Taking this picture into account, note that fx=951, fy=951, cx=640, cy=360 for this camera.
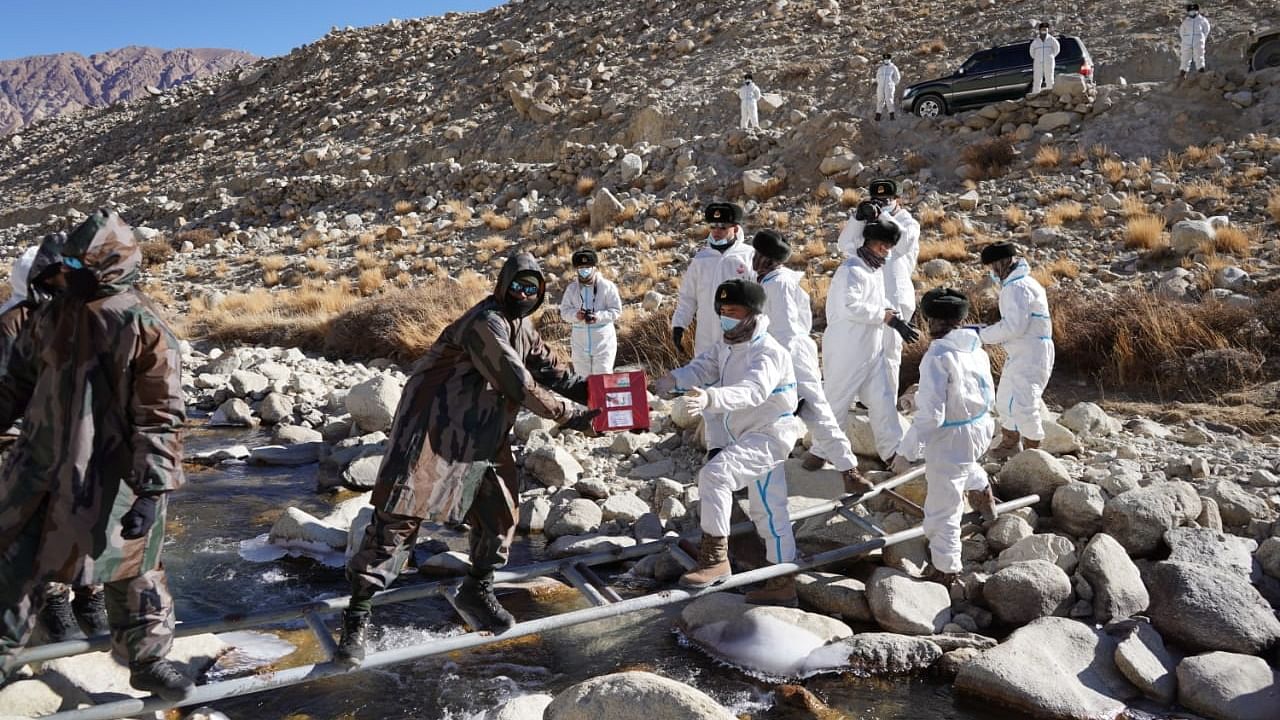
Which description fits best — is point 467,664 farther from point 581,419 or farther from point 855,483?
point 855,483

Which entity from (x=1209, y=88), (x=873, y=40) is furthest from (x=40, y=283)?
(x=873, y=40)

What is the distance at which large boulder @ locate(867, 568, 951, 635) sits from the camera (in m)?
4.64

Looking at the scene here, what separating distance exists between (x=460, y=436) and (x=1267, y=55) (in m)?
17.5

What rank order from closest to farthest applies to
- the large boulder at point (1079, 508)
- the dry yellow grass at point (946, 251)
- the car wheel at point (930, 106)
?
1. the large boulder at point (1079, 508)
2. the dry yellow grass at point (946, 251)
3. the car wheel at point (930, 106)

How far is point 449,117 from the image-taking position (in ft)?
90.9

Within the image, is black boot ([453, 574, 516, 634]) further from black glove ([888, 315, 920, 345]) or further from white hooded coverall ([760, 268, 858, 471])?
black glove ([888, 315, 920, 345])

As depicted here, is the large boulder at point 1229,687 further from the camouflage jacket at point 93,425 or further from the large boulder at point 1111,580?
the camouflage jacket at point 93,425

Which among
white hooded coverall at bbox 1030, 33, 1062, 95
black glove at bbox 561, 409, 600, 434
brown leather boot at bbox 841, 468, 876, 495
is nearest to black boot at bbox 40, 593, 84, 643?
black glove at bbox 561, 409, 600, 434

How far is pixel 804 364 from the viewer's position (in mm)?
5555

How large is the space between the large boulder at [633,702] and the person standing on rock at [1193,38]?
16.1m

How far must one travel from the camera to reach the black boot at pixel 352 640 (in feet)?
12.1

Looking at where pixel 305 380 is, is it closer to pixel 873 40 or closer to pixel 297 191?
pixel 297 191

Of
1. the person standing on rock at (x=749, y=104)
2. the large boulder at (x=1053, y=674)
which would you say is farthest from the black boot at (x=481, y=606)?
the person standing on rock at (x=749, y=104)

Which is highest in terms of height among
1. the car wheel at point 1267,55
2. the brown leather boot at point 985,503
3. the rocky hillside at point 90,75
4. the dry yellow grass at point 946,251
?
the rocky hillside at point 90,75
